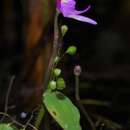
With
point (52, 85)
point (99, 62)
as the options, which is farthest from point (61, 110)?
point (99, 62)

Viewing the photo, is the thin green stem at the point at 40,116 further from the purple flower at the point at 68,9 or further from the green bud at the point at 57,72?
the purple flower at the point at 68,9

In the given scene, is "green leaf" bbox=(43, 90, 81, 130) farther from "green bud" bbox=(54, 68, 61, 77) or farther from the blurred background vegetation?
the blurred background vegetation

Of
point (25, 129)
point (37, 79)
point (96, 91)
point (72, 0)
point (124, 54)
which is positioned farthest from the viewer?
point (124, 54)

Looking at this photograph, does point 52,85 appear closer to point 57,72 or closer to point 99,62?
point 57,72

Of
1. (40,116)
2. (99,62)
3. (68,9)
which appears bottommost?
(99,62)

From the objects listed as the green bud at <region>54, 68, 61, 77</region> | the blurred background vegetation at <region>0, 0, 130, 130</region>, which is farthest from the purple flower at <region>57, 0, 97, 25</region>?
the blurred background vegetation at <region>0, 0, 130, 130</region>

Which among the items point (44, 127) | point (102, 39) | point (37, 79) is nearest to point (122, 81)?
point (37, 79)

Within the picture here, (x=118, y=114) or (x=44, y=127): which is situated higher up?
(x=44, y=127)

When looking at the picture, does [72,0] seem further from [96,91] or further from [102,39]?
[102,39]
